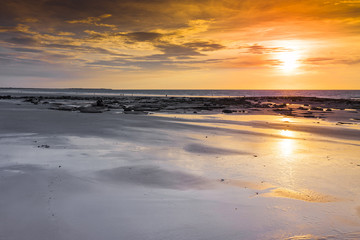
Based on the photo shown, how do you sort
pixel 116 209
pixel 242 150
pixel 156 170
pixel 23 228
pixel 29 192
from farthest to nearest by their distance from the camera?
pixel 242 150
pixel 156 170
pixel 29 192
pixel 116 209
pixel 23 228

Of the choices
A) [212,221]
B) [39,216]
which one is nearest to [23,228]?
[39,216]

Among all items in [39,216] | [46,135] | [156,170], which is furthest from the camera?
[46,135]

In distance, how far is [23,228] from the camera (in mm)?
5039

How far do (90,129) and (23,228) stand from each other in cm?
1184

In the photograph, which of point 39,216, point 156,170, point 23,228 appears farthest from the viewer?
point 156,170

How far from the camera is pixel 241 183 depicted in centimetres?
776

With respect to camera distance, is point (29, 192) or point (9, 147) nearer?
point (29, 192)

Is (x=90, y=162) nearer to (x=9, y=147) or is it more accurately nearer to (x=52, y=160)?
(x=52, y=160)

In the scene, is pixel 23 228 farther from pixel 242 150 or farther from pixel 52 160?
pixel 242 150

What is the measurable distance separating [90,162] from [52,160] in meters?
1.22

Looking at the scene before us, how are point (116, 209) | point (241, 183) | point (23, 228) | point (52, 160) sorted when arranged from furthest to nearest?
1. point (52, 160)
2. point (241, 183)
3. point (116, 209)
4. point (23, 228)

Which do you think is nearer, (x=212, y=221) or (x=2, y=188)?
(x=212, y=221)

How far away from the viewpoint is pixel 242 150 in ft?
39.8

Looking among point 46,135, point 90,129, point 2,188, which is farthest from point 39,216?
point 90,129
